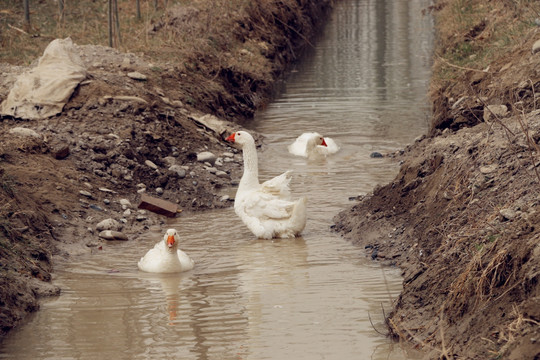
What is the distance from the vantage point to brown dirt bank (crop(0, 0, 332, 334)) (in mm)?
9781

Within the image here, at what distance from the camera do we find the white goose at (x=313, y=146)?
48.4ft

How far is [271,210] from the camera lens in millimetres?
10641

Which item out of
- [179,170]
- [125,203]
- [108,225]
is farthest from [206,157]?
[108,225]

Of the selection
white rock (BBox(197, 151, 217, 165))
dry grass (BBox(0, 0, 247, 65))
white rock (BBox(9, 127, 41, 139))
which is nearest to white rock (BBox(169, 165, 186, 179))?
white rock (BBox(197, 151, 217, 165))

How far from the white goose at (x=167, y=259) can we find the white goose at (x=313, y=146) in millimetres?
5738

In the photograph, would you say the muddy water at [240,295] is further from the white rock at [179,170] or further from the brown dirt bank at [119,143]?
the white rock at [179,170]

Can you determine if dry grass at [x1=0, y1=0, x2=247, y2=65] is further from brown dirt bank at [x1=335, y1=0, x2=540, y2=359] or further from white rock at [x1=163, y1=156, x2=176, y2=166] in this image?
brown dirt bank at [x1=335, y1=0, x2=540, y2=359]

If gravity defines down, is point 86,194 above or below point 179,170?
above

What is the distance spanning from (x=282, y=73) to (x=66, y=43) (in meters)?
10.0

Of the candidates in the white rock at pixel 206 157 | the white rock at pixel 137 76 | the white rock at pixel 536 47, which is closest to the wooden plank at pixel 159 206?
the white rock at pixel 206 157

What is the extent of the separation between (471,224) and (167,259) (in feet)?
10.0

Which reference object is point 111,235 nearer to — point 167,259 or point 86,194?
point 86,194

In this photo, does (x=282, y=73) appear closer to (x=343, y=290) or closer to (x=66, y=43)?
(x=66, y=43)

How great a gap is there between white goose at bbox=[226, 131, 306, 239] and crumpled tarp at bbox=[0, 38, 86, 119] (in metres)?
4.13
